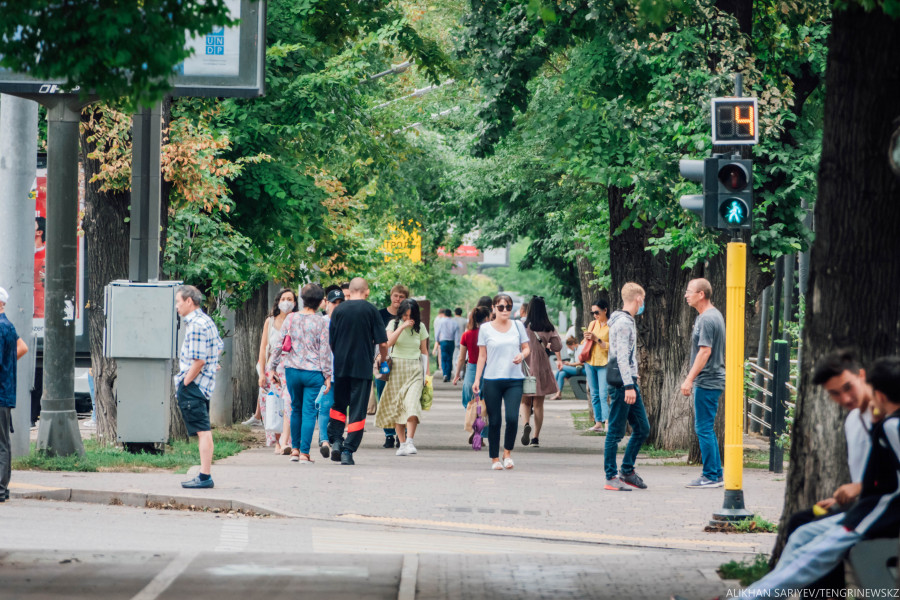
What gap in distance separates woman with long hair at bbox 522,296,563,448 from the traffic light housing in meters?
7.68

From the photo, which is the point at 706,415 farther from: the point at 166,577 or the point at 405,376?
the point at 166,577

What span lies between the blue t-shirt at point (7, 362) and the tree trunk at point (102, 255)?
15.5 feet

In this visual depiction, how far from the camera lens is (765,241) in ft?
48.8

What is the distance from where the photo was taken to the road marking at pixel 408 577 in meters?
7.15

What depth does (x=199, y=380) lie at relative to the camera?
1187cm

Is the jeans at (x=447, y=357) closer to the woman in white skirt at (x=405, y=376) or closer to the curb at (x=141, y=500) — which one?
the woman in white skirt at (x=405, y=376)

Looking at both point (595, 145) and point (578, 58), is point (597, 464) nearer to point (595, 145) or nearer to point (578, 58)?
point (595, 145)

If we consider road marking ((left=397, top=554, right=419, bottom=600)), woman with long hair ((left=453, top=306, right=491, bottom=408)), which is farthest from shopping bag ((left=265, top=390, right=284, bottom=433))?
road marking ((left=397, top=554, right=419, bottom=600))

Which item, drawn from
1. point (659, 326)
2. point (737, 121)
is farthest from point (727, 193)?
point (659, 326)

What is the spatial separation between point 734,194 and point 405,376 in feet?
22.8

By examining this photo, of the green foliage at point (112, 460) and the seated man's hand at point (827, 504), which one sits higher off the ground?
the seated man's hand at point (827, 504)

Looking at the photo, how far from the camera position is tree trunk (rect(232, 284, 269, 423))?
23094 mm

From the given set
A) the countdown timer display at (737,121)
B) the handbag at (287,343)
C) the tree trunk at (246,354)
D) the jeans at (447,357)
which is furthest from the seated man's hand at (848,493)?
the jeans at (447,357)

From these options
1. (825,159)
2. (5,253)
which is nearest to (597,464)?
(5,253)
